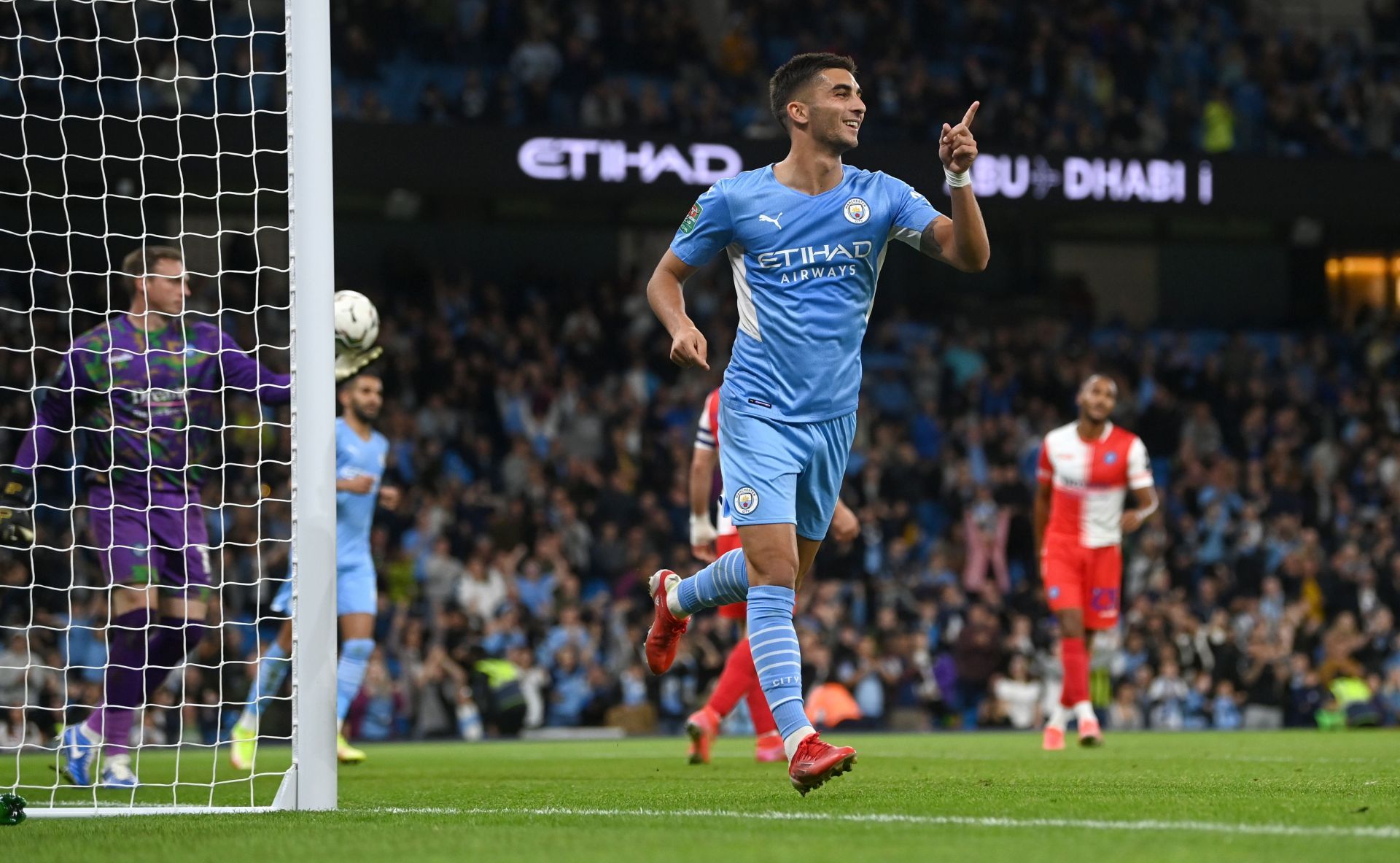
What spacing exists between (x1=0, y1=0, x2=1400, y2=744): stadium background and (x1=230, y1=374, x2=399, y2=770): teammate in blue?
17.1 feet

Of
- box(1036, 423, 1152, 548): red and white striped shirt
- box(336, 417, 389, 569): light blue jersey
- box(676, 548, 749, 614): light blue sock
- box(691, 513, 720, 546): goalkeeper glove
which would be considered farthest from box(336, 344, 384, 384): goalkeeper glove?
box(1036, 423, 1152, 548): red and white striped shirt

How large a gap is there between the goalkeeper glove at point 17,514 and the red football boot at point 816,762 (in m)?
3.41

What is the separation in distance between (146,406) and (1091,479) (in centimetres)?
601

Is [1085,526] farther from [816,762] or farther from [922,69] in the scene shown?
[922,69]

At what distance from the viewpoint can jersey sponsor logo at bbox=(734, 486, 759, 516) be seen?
584cm

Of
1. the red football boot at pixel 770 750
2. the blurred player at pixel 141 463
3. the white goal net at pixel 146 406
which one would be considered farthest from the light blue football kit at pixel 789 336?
the red football boot at pixel 770 750

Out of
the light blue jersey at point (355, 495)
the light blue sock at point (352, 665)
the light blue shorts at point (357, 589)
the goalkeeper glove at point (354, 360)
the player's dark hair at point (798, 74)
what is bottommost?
the light blue sock at point (352, 665)

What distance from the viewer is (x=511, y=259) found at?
2477 centimetres

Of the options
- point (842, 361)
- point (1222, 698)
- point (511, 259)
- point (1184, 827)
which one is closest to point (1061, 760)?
point (842, 361)

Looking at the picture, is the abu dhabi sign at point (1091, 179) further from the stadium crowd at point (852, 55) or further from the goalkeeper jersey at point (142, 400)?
the goalkeeper jersey at point (142, 400)

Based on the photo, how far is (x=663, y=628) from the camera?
21.6 ft

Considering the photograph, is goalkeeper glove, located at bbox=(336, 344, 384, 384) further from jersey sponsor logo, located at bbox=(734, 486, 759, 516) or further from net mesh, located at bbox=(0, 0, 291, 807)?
jersey sponsor logo, located at bbox=(734, 486, 759, 516)

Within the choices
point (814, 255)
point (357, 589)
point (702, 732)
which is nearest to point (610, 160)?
point (357, 589)

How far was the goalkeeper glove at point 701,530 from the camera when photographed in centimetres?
912
